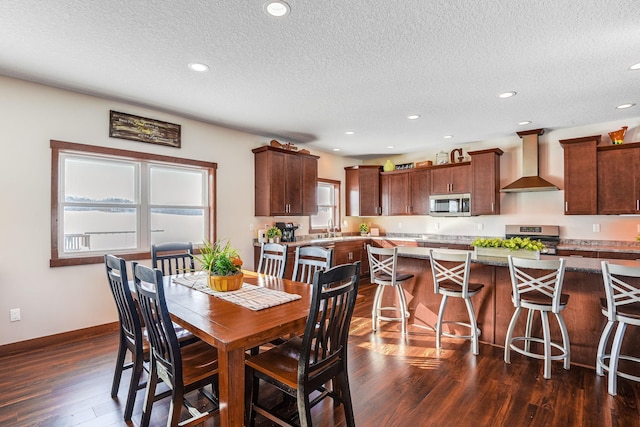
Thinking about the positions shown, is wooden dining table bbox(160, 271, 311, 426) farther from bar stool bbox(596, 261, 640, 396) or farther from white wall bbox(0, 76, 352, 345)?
bar stool bbox(596, 261, 640, 396)

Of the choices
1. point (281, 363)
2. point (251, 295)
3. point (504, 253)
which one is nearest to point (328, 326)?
point (281, 363)

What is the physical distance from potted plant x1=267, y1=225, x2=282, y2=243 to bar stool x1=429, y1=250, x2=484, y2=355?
264 centimetres

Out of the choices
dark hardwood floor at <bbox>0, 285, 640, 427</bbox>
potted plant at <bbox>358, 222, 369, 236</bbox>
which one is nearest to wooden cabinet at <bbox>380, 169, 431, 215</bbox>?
potted plant at <bbox>358, 222, 369, 236</bbox>

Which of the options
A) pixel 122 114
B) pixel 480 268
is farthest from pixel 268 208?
pixel 480 268

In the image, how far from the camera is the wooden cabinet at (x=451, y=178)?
561 cm

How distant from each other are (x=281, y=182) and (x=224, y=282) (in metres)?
2.97

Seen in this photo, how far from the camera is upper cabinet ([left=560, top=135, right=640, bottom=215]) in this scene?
420 cm

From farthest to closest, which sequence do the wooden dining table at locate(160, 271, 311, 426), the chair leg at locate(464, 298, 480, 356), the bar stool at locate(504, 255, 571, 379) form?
the chair leg at locate(464, 298, 480, 356) < the bar stool at locate(504, 255, 571, 379) < the wooden dining table at locate(160, 271, 311, 426)

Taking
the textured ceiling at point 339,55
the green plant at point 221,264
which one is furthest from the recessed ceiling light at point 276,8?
the green plant at point 221,264

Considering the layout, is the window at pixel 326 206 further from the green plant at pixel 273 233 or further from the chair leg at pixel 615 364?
the chair leg at pixel 615 364

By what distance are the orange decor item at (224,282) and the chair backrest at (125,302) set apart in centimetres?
49

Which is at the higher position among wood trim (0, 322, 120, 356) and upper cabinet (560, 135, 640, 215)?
upper cabinet (560, 135, 640, 215)

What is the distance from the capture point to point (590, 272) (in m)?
2.54

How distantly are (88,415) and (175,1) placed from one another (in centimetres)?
272
